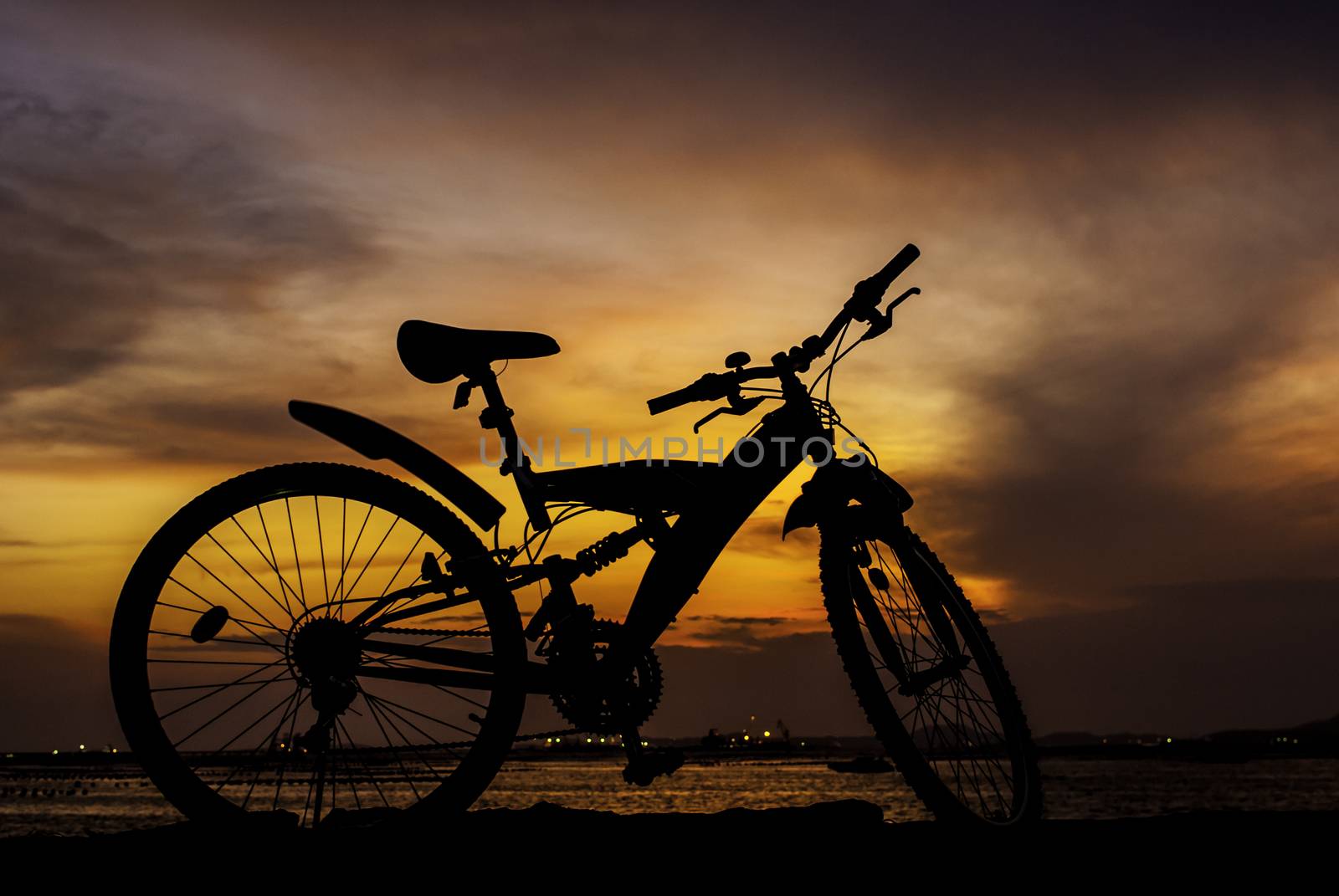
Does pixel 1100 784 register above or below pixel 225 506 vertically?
below

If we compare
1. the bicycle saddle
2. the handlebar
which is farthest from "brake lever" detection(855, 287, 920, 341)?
the bicycle saddle

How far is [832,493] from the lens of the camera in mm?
4551

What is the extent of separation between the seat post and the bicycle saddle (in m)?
0.07

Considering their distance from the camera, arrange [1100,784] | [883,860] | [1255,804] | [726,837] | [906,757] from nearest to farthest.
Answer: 1. [883,860]
2. [726,837]
3. [906,757]
4. [1255,804]
5. [1100,784]

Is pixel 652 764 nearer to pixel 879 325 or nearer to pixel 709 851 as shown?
pixel 709 851

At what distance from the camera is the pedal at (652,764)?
13.4 feet

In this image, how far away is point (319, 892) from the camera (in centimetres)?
314

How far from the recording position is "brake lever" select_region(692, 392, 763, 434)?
455cm

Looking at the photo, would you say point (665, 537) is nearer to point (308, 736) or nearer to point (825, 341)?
point (825, 341)

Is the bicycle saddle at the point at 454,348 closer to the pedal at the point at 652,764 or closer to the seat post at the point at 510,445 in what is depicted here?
the seat post at the point at 510,445

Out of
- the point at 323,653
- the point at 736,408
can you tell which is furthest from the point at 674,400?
the point at 323,653

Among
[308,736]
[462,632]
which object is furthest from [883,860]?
[308,736]

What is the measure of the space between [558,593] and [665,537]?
1.67 ft

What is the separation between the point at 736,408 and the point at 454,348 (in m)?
1.22
